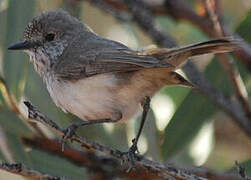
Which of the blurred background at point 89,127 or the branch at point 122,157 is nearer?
the branch at point 122,157

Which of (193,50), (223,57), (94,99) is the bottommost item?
(94,99)

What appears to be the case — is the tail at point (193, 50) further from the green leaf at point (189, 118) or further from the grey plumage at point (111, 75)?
the green leaf at point (189, 118)

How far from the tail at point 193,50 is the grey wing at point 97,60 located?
0.37ft

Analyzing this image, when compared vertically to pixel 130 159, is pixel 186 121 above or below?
above

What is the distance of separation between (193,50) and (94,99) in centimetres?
69

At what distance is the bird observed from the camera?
3512mm

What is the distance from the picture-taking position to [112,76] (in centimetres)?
364

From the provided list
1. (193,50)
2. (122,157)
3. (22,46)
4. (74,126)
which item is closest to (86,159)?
(74,126)

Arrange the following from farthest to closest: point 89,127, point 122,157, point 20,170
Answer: point 89,127
point 122,157
point 20,170

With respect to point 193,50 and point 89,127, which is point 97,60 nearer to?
point 193,50

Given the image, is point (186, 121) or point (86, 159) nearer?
point (86, 159)

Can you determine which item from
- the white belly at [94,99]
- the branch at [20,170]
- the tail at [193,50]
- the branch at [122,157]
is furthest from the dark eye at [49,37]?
the branch at [20,170]

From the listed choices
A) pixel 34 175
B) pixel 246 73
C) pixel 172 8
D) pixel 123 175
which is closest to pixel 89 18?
pixel 172 8

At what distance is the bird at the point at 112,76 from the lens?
3512 millimetres
